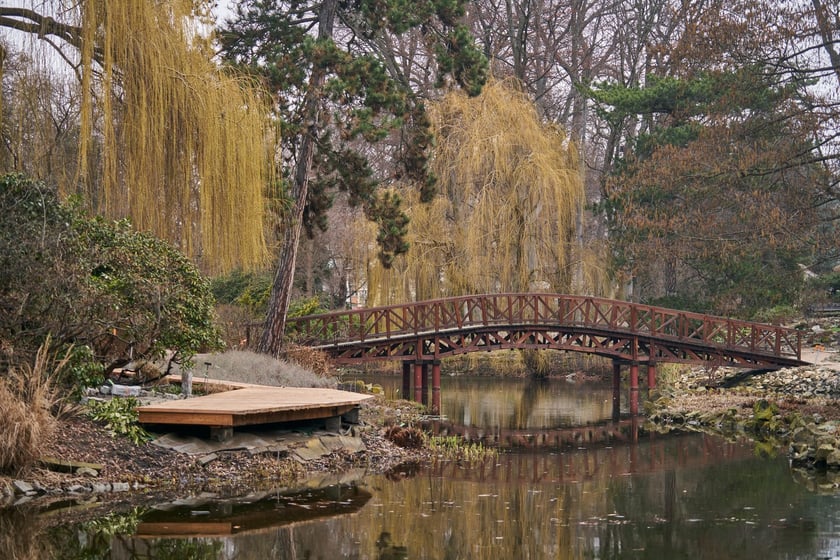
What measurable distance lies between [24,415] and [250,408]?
8.15 ft

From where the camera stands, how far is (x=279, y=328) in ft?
64.4

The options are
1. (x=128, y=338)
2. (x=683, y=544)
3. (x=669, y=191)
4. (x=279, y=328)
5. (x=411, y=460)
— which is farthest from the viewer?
(x=669, y=191)

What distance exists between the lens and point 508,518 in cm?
966

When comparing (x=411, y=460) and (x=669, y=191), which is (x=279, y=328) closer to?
(x=411, y=460)

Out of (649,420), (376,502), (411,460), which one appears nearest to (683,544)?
(376,502)

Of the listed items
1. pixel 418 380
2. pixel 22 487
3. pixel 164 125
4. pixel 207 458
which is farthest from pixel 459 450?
pixel 418 380

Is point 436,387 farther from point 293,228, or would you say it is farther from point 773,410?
point 773,410

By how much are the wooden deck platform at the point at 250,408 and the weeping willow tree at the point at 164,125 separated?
240 cm

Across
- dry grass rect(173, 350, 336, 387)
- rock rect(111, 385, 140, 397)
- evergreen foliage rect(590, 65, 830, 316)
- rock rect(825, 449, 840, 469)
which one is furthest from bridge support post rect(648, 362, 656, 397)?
rock rect(111, 385, 140, 397)

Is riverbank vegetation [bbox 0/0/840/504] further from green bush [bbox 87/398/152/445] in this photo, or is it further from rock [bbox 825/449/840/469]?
rock [bbox 825/449/840/469]

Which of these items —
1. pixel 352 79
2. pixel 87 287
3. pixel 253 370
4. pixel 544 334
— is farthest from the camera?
pixel 544 334

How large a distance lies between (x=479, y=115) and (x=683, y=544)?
748 inches

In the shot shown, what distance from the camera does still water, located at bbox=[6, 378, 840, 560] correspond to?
8.14 meters

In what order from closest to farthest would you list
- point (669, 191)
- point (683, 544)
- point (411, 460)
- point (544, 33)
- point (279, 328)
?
1. point (683, 544)
2. point (411, 460)
3. point (279, 328)
4. point (669, 191)
5. point (544, 33)
